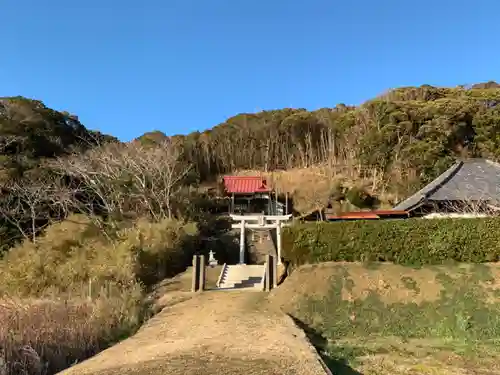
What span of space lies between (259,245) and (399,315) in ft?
51.8

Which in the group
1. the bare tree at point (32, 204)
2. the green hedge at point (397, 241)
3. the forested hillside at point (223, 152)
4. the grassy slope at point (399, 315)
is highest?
the forested hillside at point (223, 152)

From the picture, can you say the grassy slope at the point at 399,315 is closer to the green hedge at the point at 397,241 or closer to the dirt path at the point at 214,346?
the green hedge at the point at 397,241

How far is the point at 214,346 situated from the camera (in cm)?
670

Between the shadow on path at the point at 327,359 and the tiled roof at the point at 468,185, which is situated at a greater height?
the tiled roof at the point at 468,185

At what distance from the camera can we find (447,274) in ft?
33.2

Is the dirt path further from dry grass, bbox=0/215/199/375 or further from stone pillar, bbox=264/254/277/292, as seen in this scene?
stone pillar, bbox=264/254/277/292

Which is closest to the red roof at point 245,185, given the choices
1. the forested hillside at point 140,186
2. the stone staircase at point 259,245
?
the forested hillside at point 140,186

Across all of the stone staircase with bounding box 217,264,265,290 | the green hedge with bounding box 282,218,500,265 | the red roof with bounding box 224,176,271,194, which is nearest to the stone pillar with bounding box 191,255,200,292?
the stone staircase with bounding box 217,264,265,290

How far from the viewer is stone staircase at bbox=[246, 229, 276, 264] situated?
2359 centimetres

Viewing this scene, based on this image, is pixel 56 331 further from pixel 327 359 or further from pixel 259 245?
pixel 259 245

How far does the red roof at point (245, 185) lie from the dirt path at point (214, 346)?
732 inches

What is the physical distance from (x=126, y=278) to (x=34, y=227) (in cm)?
723

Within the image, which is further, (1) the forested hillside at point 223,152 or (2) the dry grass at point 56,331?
(1) the forested hillside at point 223,152

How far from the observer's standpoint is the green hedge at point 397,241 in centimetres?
1066
